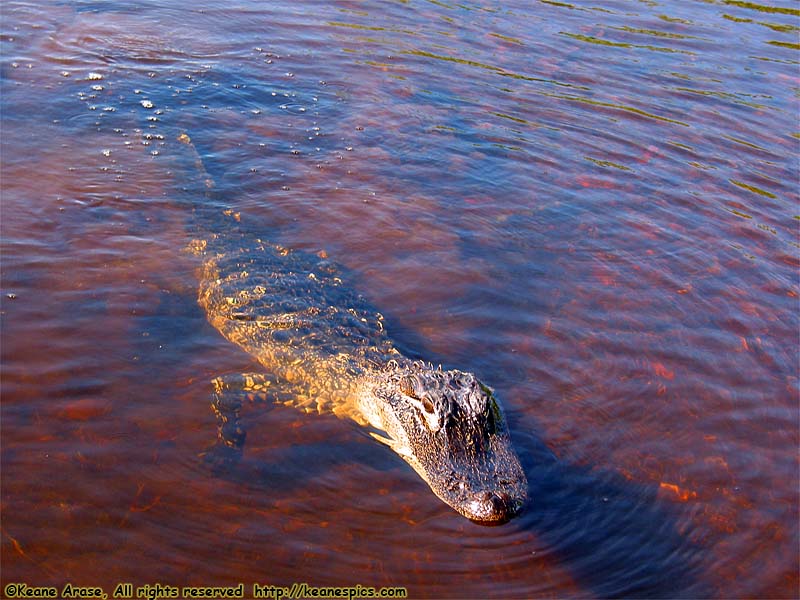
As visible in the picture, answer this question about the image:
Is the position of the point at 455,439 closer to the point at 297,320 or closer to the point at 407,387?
the point at 407,387

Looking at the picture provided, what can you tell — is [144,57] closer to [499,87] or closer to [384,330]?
[499,87]

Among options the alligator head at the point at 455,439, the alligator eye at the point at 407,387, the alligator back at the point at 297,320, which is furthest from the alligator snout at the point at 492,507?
the alligator back at the point at 297,320

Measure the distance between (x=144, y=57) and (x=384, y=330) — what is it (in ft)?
20.9

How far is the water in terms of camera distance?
3.95 metres

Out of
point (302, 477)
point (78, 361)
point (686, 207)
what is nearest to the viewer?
point (302, 477)

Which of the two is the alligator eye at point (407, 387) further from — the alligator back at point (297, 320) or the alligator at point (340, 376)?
the alligator back at point (297, 320)

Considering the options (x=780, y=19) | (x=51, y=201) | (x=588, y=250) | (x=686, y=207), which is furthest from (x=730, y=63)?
(x=51, y=201)

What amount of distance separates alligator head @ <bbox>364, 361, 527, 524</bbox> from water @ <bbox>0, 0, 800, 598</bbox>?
150mm

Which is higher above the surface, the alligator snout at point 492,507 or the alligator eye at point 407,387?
the alligator snout at point 492,507

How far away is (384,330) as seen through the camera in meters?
5.68

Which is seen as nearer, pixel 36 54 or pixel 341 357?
pixel 341 357

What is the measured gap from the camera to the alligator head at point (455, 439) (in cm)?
407

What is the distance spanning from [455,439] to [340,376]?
1.24 m

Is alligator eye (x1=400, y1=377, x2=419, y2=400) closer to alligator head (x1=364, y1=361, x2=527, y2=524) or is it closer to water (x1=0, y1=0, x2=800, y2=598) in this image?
alligator head (x1=364, y1=361, x2=527, y2=524)
